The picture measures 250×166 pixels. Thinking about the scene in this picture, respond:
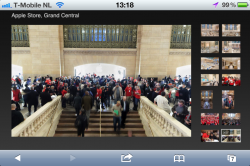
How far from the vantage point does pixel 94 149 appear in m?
2.84

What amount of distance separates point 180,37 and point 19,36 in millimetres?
17031

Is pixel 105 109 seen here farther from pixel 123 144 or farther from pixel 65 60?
pixel 65 60

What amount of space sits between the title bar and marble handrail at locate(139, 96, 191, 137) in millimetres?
2777

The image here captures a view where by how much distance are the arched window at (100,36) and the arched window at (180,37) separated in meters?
4.07

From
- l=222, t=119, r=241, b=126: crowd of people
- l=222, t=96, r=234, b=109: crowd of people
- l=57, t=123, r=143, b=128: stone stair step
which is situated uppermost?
l=222, t=96, r=234, b=109: crowd of people

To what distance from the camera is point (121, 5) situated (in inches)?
104

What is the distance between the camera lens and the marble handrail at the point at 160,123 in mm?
4488

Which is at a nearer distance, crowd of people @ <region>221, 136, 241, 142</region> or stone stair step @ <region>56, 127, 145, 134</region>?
crowd of people @ <region>221, 136, 241, 142</region>

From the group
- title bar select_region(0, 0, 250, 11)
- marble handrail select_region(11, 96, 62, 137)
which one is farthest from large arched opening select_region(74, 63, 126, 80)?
title bar select_region(0, 0, 250, 11)

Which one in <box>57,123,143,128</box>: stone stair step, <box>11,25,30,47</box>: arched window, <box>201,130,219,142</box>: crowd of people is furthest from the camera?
<box>11,25,30,47</box>: arched window

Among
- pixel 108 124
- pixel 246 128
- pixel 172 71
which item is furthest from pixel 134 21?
pixel 172 71

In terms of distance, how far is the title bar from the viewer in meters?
2.61

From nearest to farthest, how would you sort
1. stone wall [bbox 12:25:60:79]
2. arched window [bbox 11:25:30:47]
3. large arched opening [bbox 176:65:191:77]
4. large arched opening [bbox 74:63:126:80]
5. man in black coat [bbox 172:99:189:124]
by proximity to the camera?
man in black coat [bbox 172:99:189:124] < stone wall [bbox 12:25:60:79] < arched window [bbox 11:25:30:47] < large arched opening [bbox 176:65:191:77] < large arched opening [bbox 74:63:126:80]

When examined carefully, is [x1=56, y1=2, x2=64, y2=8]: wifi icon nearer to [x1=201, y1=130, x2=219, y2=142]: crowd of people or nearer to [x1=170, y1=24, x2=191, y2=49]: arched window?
[x1=201, y1=130, x2=219, y2=142]: crowd of people
